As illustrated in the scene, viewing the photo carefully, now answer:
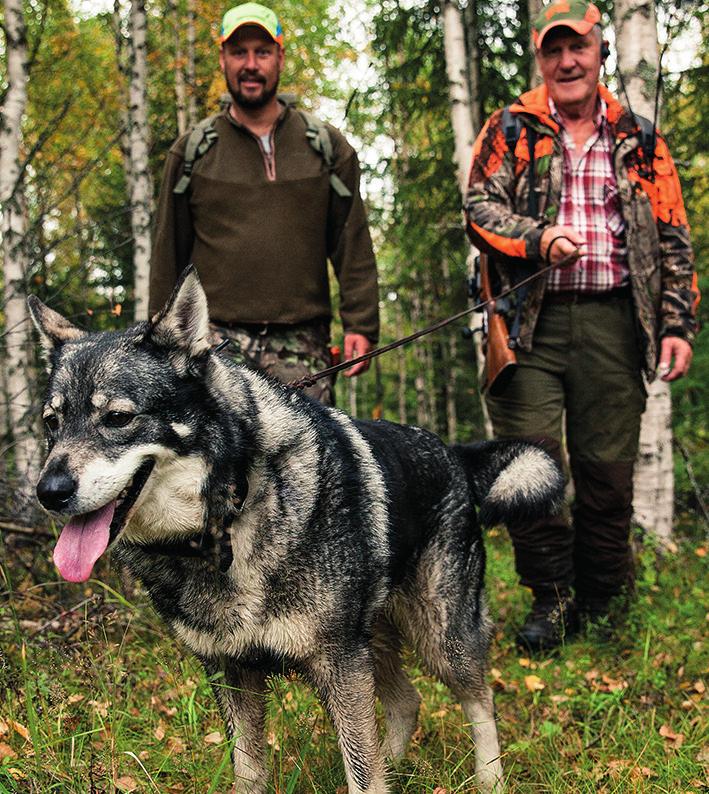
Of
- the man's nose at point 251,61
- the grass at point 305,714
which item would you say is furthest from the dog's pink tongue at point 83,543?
the man's nose at point 251,61

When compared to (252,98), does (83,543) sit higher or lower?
lower

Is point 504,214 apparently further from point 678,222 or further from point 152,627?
point 152,627

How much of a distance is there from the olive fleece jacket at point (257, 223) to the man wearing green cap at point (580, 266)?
31.5 inches

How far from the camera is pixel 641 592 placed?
15.5ft

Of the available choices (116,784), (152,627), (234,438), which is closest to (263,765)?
(116,784)

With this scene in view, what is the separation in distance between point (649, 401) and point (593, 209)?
7.53ft

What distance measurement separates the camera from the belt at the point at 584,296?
3988mm

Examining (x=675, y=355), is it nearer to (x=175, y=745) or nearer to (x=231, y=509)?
(x=231, y=509)

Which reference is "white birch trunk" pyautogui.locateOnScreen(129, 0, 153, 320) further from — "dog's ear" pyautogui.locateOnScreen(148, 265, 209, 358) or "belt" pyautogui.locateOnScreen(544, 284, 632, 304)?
"dog's ear" pyautogui.locateOnScreen(148, 265, 209, 358)

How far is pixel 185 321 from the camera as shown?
2256 millimetres

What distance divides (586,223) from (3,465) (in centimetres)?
370

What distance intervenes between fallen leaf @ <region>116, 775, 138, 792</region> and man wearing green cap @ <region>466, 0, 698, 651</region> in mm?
2254

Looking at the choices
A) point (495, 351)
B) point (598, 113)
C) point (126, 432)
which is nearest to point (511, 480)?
point (495, 351)

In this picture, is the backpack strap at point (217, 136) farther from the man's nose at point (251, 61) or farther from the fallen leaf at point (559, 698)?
the fallen leaf at point (559, 698)
